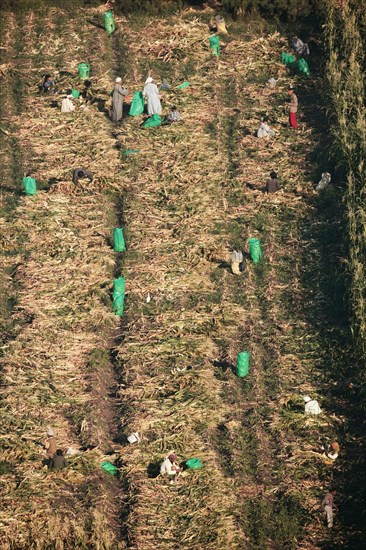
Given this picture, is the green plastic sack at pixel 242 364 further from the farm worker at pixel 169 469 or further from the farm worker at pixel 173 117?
the farm worker at pixel 173 117

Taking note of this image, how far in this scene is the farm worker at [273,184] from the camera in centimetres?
3190

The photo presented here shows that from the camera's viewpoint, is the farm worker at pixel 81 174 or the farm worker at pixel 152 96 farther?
the farm worker at pixel 152 96

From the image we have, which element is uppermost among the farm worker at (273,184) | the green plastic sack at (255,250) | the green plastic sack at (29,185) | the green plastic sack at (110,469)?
the green plastic sack at (29,185)

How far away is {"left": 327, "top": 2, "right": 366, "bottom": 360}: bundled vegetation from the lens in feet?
→ 93.2

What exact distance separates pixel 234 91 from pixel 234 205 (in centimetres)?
588

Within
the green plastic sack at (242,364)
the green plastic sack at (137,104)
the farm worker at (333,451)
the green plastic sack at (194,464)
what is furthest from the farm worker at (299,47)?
the green plastic sack at (194,464)

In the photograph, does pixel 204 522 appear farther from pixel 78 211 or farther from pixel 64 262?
pixel 78 211

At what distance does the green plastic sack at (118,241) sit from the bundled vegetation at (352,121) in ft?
17.5

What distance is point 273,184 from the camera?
3192cm

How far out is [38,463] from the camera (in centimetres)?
2453

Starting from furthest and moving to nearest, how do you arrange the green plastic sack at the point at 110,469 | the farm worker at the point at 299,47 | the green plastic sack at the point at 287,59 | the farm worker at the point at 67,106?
1. the farm worker at the point at 299,47
2. the green plastic sack at the point at 287,59
3. the farm worker at the point at 67,106
4. the green plastic sack at the point at 110,469

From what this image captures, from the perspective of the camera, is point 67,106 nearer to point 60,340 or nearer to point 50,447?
point 60,340

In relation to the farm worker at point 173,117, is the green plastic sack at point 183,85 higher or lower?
higher

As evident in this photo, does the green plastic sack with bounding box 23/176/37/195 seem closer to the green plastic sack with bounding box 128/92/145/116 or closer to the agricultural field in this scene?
the agricultural field
